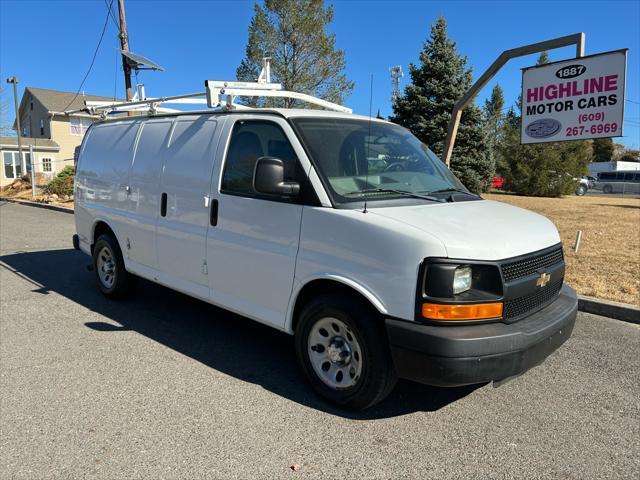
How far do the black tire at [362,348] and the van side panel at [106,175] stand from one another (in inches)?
121

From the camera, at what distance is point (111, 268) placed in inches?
240

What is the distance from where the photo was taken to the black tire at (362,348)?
10.7ft

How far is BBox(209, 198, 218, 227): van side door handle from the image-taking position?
170 inches

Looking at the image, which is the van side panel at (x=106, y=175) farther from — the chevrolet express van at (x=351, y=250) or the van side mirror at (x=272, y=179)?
the van side mirror at (x=272, y=179)

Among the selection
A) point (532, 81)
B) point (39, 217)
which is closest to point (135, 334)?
point (532, 81)

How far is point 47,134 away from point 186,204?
45125 mm

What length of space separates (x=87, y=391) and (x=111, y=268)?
101 inches

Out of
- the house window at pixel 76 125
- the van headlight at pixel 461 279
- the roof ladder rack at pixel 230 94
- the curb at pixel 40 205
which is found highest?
the house window at pixel 76 125

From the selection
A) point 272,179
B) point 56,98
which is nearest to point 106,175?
point 272,179

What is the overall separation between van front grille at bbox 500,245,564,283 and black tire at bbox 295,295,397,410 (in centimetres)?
85

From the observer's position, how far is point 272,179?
3.54 m

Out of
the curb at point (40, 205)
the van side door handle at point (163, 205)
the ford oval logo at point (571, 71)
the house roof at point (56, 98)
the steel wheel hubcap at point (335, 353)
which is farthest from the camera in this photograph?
the house roof at point (56, 98)

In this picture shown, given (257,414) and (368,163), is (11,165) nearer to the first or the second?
(368,163)

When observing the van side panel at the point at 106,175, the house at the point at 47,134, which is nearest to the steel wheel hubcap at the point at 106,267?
the van side panel at the point at 106,175
